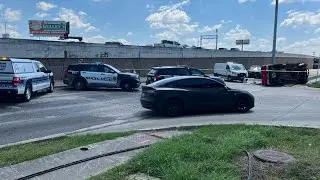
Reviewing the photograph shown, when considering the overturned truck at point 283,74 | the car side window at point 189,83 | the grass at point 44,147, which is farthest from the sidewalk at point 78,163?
the overturned truck at point 283,74

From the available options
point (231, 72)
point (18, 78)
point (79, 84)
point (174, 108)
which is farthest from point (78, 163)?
point (231, 72)

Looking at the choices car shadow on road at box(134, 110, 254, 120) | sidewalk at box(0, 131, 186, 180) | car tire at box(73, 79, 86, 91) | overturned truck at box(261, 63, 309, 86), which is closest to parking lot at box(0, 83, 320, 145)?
car shadow on road at box(134, 110, 254, 120)

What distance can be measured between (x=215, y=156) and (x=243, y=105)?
8.01 meters

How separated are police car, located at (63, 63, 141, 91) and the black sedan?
8494 mm

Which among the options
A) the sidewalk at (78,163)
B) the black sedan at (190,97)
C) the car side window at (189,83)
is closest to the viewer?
the sidewalk at (78,163)

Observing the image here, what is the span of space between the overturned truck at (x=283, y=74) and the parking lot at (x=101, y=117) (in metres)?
12.1

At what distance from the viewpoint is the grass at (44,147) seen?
6.95 meters

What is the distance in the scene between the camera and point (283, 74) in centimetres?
2978

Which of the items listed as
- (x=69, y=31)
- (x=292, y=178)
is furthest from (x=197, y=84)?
(x=69, y=31)

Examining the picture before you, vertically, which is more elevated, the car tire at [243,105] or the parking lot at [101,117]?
the car tire at [243,105]

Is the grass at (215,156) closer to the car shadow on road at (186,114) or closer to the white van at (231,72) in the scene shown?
the car shadow on road at (186,114)

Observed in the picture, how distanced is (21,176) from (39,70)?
13420mm

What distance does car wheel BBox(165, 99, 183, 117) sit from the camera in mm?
13141

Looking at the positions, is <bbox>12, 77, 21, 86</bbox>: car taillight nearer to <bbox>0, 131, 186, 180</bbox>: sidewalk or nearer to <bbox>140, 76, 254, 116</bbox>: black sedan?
<bbox>140, 76, 254, 116</bbox>: black sedan
